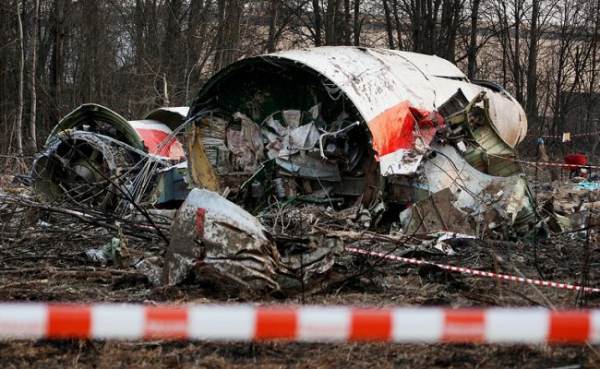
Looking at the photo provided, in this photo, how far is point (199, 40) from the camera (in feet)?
81.8

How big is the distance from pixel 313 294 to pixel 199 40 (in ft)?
67.4

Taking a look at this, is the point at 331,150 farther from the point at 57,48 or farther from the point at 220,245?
the point at 57,48

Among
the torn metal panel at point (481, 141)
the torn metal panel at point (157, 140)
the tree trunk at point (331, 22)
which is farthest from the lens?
the tree trunk at point (331, 22)

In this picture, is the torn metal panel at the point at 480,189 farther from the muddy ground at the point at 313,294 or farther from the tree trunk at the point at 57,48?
the tree trunk at the point at 57,48

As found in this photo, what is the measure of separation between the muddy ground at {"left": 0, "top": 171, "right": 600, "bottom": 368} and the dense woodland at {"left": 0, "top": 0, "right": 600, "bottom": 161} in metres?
12.3

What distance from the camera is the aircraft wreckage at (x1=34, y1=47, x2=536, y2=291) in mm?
8922

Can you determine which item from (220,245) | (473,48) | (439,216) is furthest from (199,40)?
(220,245)

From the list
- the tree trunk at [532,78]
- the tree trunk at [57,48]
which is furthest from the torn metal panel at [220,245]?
the tree trunk at [532,78]

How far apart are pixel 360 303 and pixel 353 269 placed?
899 mm

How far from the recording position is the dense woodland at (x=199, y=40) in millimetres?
23734

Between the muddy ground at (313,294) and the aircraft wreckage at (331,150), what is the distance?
839 mm

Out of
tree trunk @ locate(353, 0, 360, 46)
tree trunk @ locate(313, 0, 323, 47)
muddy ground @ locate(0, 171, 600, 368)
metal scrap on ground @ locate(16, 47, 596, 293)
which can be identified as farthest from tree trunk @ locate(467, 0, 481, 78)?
muddy ground @ locate(0, 171, 600, 368)

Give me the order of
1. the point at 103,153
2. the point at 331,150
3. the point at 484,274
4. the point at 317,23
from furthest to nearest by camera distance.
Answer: the point at 317,23 < the point at 103,153 < the point at 331,150 < the point at 484,274

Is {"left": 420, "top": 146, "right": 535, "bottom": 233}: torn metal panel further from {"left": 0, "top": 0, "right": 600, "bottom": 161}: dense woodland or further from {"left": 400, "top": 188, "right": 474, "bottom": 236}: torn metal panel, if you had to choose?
{"left": 0, "top": 0, "right": 600, "bottom": 161}: dense woodland
